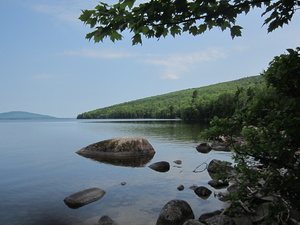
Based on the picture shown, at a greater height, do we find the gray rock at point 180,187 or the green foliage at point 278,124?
the green foliage at point 278,124

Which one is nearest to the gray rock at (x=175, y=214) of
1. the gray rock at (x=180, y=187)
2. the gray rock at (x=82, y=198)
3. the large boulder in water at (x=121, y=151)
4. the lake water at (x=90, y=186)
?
the lake water at (x=90, y=186)

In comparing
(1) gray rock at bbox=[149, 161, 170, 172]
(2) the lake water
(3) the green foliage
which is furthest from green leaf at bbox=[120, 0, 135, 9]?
(1) gray rock at bbox=[149, 161, 170, 172]

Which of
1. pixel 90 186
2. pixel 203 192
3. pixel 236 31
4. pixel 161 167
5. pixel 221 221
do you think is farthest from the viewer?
pixel 161 167

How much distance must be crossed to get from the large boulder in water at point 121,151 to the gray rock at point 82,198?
9.27 metres

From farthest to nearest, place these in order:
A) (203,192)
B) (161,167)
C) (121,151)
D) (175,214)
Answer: (121,151), (161,167), (203,192), (175,214)

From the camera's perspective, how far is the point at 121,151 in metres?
23.1

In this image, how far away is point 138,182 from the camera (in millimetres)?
14430

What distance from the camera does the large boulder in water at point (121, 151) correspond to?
864 inches

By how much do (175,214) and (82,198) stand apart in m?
5.06

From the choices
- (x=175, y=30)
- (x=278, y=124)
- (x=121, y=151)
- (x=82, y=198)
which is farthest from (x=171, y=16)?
(x=121, y=151)

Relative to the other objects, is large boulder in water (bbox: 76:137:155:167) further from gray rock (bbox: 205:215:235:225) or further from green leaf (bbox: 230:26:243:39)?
green leaf (bbox: 230:26:243:39)

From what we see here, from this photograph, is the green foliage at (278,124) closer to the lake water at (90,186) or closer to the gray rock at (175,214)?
the lake water at (90,186)

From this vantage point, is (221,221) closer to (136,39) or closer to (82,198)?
(136,39)

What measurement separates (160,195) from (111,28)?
410 inches
